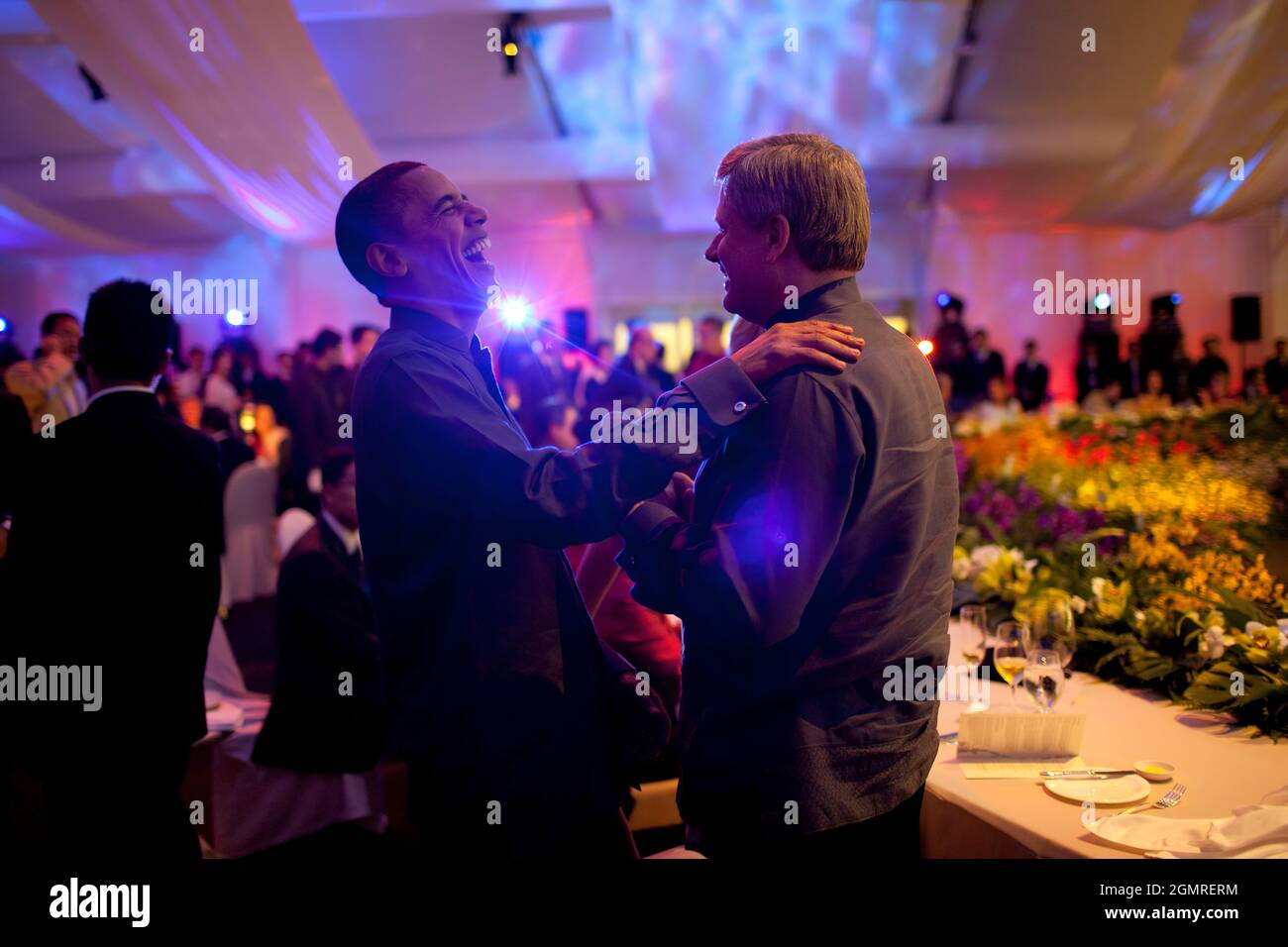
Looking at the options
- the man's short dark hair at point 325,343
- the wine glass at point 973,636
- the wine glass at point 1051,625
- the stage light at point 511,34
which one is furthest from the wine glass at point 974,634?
the stage light at point 511,34

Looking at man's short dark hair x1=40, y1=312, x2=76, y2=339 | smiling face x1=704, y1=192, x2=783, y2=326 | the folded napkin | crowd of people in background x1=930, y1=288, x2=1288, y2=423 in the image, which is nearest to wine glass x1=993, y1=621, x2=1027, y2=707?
the folded napkin

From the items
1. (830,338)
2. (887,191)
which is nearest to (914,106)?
(887,191)

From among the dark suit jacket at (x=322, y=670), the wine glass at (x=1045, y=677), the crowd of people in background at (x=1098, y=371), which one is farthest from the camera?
the crowd of people in background at (x=1098, y=371)

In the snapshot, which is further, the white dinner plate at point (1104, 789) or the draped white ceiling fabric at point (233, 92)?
the draped white ceiling fabric at point (233, 92)

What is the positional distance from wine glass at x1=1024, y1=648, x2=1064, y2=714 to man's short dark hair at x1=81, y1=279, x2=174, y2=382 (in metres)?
1.84

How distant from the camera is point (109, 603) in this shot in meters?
2.03

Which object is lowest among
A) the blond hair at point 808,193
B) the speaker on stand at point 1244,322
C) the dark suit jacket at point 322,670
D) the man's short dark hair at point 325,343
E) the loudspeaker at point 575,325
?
the dark suit jacket at point 322,670

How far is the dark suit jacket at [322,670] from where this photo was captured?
297cm

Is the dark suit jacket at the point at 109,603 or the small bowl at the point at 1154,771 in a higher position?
the dark suit jacket at the point at 109,603

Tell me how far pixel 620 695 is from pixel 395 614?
0.36 m

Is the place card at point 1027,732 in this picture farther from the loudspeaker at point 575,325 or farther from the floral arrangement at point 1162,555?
the loudspeaker at point 575,325

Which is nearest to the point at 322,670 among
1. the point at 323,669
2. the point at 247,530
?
the point at 323,669

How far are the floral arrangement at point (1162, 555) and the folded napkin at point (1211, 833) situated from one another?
50 cm

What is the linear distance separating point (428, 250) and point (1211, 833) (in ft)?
4.72
